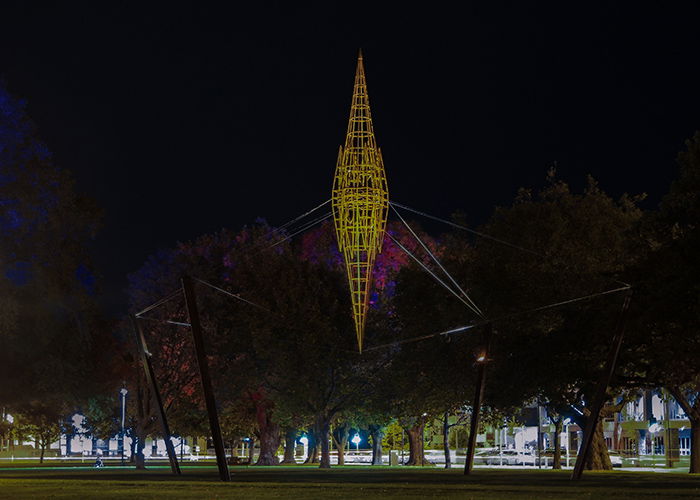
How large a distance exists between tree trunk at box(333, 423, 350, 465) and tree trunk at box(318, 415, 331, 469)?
39.9ft

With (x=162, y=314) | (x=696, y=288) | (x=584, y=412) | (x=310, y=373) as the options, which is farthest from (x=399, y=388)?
(x=696, y=288)

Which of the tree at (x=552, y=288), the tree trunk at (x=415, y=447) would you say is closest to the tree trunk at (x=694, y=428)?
the tree at (x=552, y=288)

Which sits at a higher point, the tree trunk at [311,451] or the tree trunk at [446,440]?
the tree trunk at [446,440]

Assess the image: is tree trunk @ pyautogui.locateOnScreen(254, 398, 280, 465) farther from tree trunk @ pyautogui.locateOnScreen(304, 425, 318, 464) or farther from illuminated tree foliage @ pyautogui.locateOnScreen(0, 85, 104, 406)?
illuminated tree foliage @ pyautogui.locateOnScreen(0, 85, 104, 406)

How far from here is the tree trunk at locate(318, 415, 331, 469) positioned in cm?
6619

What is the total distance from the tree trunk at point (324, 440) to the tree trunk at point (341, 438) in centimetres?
1215

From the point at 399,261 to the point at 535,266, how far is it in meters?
24.6

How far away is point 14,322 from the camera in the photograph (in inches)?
1874

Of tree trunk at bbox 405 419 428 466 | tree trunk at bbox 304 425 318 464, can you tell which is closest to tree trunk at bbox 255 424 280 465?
tree trunk at bbox 304 425 318 464

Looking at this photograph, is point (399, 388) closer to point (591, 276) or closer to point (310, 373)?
point (310, 373)

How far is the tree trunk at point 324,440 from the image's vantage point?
66.2 meters

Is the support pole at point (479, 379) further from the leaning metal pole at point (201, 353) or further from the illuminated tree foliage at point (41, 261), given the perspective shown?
the illuminated tree foliage at point (41, 261)

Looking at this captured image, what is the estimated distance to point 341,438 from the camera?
91312 millimetres

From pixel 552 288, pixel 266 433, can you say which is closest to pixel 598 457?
pixel 552 288
